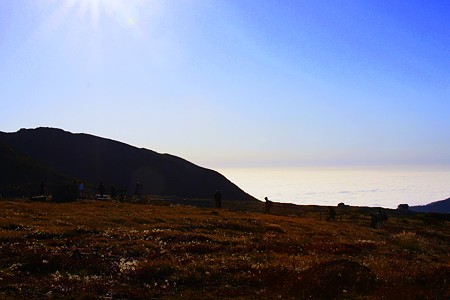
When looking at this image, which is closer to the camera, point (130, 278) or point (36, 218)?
point (130, 278)

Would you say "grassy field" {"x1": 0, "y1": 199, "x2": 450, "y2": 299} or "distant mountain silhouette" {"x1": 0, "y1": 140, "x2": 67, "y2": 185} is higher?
"distant mountain silhouette" {"x1": 0, "y1": 140, "x2": 67, "y2": 185}

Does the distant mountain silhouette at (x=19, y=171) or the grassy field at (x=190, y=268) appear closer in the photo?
the grassy field at (x=190, y=268)

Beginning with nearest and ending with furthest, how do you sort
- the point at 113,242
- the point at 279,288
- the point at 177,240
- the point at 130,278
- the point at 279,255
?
the point at 279,288 < the point at 130,278 < the point at 279,255 < the point at 113,242 < the point at 177,240

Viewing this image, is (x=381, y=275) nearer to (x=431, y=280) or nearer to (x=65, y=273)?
(x=431, y=280)

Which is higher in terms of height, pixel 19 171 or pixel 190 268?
pixel 19 171

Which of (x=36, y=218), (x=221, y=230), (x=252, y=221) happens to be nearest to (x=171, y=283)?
(x=221, y=230)

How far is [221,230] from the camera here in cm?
4203

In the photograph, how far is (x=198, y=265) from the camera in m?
22.9

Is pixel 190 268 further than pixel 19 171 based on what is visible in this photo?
No

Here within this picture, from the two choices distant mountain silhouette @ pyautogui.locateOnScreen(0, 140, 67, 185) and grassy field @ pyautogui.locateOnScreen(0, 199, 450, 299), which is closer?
grassy field @ pyautogui.locateOnScreen(0, 199, 450, 299)

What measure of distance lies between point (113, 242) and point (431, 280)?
18.4 m

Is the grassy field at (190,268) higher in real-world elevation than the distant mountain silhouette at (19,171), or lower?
lower

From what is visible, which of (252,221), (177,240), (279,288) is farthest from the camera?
(252,221)

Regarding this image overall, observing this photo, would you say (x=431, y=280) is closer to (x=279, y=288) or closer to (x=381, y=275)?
(x=381, y=275)
